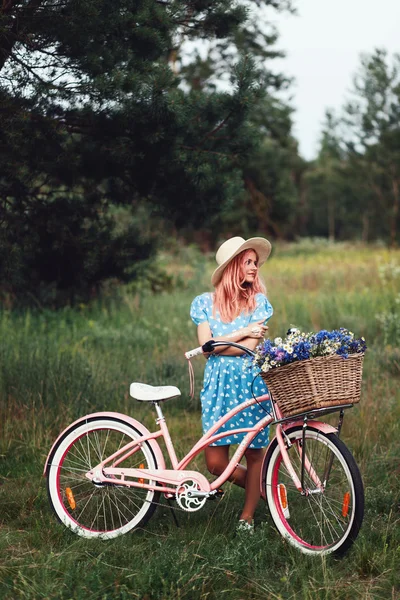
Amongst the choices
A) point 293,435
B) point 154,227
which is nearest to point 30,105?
point 293,435

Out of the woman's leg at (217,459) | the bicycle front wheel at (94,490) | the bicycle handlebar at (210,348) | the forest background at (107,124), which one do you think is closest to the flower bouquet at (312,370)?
the bicycle handlebar at (210,348)

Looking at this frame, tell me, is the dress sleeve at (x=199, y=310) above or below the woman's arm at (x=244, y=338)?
above

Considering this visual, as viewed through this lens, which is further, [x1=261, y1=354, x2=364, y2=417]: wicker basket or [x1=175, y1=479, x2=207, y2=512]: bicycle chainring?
[x1=175, y1=479, x2=207, y2=512]: bicycle chainring

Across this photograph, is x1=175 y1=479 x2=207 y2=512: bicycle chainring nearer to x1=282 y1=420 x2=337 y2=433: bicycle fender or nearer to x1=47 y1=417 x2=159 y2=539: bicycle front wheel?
x1=47 y1=417 x2=159 y2=539: bicycle front wheel

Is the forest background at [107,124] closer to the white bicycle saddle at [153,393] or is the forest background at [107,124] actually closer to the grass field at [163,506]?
the grass field at [163,506]

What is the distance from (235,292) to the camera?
166 inches

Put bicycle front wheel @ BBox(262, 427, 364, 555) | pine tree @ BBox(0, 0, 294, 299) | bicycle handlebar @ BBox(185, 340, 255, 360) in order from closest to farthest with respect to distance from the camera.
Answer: bicycle front wheel @ BBox(262, 427, 364, 555) → bicycle handlebar @ BBox(185, 340, 255, 360) → pine tree @ BBox(0, 0, 294, 299)

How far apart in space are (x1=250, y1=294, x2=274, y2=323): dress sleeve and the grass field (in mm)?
1158

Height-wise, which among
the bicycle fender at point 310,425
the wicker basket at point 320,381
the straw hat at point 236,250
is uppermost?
the straw hat at point 236,250

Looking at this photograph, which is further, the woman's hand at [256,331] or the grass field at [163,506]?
the woman's hand at [256,331]

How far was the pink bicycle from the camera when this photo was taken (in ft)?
11.9

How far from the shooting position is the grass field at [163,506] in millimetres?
3314

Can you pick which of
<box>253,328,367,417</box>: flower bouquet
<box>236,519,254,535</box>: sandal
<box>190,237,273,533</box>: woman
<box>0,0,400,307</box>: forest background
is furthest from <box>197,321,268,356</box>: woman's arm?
<box>0,0,400,307</box>: forest background

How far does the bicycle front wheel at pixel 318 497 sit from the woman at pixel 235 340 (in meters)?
0.24
